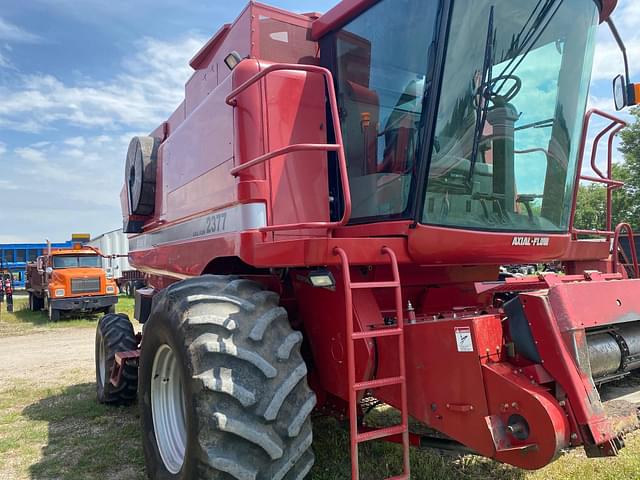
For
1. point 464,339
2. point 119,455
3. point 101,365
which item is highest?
point 464,339

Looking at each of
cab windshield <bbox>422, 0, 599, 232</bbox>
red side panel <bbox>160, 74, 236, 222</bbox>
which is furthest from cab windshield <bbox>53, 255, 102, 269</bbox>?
cab windshield <bbox>422, 0, 599, 232</bbox>

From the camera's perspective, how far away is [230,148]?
3.67 metres

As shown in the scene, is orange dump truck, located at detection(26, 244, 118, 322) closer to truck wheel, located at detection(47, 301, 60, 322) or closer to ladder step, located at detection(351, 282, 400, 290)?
truck wheel, located at detection(47, 301, 60, 322)

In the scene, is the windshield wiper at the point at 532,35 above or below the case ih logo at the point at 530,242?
above

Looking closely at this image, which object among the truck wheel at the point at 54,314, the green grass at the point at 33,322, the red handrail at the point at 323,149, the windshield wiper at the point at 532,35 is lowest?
the green grass at the point at 33,322

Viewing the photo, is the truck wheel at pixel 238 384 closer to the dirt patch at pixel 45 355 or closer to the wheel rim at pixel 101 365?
the wheel rim at pixel 101 365

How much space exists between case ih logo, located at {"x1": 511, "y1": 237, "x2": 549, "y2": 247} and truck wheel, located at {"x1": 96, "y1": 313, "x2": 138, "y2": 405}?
3886mm

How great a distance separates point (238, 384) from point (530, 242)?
6.99ft

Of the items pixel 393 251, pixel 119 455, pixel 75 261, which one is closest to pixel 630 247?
pixel 393 251

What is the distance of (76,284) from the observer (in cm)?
1567

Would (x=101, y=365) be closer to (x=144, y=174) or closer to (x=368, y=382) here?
(x=144, y=174)

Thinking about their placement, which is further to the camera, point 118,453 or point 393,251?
point 118,453

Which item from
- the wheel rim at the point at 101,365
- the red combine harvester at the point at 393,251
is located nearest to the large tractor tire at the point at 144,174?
the wheel rim at the point at 101,365

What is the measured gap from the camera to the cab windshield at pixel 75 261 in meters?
16.5
